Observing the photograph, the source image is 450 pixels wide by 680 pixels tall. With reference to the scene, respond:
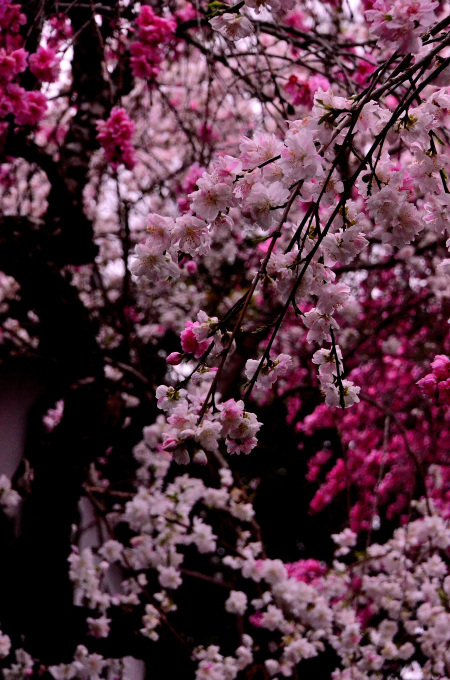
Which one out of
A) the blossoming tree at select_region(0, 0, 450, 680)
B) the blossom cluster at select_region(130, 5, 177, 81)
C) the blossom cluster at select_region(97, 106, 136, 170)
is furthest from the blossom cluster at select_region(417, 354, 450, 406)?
the blossom cluster at select_region(130, 5, 177, 81)

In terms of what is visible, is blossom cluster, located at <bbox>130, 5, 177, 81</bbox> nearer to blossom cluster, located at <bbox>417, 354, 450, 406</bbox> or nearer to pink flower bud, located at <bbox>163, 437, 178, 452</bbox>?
blossom cluster, located at <bbox>417, 354, 450, 406</bbox>

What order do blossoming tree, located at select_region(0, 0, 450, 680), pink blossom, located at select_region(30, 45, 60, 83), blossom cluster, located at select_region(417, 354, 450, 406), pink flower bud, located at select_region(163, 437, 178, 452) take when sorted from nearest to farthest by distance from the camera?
1. pink flower bud, located at select_region(163, 437, 178, 452)
2. blossoming tree, located at select_region(0, 0, 450, 680)
3. blossom cluster, located at select_region(417, 354, 450, 406)
4. pink blossom, located at select_region(30, 45, 60, 83)

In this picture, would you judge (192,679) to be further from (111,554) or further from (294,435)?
(294,435)

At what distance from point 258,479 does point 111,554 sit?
287 centimetres

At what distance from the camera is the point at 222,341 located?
3.97ft

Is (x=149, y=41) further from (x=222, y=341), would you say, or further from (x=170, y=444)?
(x=170, y=444)

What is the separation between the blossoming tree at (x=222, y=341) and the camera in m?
1.23

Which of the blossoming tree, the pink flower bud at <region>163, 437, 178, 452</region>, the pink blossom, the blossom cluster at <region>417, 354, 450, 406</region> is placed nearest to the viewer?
the pink flower bud at <region>163, 437, 178, 452</region>

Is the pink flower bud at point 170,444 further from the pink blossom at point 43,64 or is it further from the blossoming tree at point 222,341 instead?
the pink blossom at point 43,64

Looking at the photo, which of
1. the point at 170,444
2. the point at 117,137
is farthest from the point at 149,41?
the point at 170,444

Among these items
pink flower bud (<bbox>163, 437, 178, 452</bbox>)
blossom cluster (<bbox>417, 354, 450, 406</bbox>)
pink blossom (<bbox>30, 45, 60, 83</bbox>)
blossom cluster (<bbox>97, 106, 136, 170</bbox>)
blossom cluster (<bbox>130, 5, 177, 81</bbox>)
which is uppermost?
blossom cluster (<bbox>130, 5, 177, 81</bbox>)

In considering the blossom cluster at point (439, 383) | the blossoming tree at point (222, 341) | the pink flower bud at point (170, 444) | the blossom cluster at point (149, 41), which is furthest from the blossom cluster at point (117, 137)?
the pink flower bud at point (170, 444)

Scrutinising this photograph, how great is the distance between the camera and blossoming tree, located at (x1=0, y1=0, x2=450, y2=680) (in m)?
1.23

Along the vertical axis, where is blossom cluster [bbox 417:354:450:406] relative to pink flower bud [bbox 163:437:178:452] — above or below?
above
